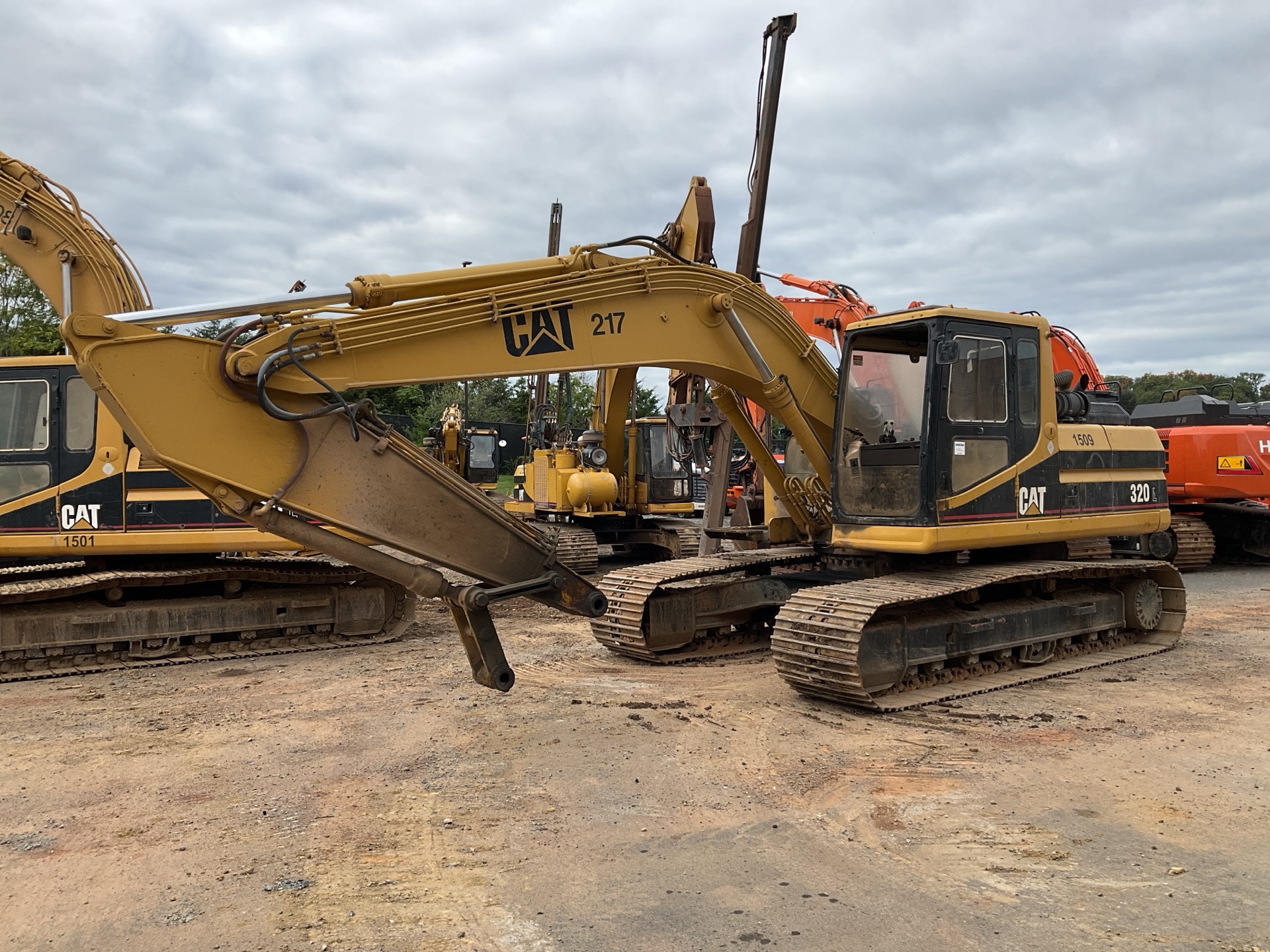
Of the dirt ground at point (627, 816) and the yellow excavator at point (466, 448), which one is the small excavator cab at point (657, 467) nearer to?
the yellow excavator at point (466, 448)

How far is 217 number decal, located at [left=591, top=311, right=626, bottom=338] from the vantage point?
233 inches

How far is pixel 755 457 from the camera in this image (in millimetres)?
8180

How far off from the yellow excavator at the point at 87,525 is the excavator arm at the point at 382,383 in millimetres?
3678

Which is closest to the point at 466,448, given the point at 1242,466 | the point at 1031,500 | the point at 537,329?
the point at 1242,466

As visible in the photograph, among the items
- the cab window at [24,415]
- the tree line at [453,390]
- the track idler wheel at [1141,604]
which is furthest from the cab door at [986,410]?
the tree line at [453,390]

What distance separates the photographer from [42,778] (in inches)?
207

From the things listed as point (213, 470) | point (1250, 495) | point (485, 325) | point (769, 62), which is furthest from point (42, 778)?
point (1250, 495)

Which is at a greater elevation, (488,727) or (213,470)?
(213,470)

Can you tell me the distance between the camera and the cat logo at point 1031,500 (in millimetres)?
7406

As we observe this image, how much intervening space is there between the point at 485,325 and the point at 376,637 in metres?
4.81

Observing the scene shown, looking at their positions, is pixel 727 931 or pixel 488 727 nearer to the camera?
pixel 727 931

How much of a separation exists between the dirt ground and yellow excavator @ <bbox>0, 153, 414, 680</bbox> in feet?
2.35

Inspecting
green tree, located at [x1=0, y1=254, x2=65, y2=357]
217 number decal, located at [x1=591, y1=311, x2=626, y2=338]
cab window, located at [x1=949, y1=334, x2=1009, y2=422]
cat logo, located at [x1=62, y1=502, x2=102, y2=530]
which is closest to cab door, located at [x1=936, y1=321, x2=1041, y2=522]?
cab window, located at [x1=949, y1=334, x2=1009, y2=422]

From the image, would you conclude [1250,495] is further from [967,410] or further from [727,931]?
[727,931]
